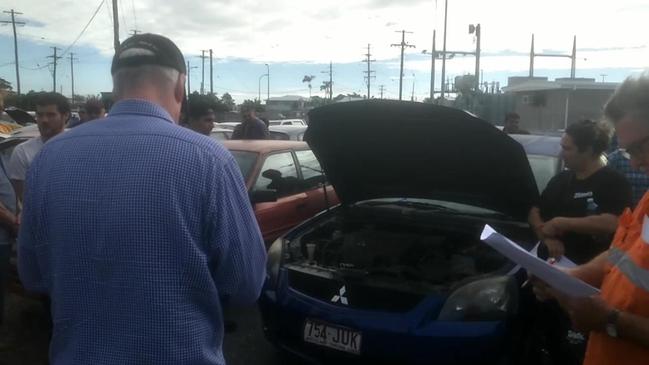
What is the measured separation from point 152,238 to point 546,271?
1.26m

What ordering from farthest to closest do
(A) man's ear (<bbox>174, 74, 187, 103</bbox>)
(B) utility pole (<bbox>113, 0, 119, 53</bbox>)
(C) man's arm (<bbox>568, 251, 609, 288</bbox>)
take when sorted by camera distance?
(B) utility pole (<bbox>113, 0, 119, 53</bbox>) → (C) man's arm (<bbox>568, 251, 609, 288</bbox>) → (A) man's ear (<bbox>174, 74, 187, 103</bbox>)

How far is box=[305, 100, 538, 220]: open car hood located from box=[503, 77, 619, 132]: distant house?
22.6 meters

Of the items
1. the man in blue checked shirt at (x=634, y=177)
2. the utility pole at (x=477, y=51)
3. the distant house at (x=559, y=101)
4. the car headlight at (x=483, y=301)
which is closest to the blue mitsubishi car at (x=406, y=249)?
the car headlight at (x=483, y=301)

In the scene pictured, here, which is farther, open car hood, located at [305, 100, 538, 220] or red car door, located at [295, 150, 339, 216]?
red car door, located at [295, 150, 339, 216]

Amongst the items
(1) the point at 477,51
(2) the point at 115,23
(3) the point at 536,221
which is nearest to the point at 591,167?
(3) the point at 536,221

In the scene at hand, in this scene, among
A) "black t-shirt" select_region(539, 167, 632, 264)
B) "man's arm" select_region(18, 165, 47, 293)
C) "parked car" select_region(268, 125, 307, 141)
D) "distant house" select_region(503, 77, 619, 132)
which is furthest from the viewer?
"distant house" select_region(503, 77, 619, 132)

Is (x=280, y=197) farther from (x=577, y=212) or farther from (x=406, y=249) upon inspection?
(x=577, y=212)

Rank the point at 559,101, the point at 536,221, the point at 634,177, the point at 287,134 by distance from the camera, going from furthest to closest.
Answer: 1. the point at 559,101
2. the point at 287,134
3. the point at 634,177
4. the point at 536,221

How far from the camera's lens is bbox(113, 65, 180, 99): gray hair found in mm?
1630

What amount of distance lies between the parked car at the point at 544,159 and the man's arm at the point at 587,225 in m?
1.52

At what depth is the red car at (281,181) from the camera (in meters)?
Result: 5.42

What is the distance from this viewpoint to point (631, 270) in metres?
1.74

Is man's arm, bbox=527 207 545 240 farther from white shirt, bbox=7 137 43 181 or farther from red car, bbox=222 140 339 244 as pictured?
white shirt, bbox=7 137 43 181

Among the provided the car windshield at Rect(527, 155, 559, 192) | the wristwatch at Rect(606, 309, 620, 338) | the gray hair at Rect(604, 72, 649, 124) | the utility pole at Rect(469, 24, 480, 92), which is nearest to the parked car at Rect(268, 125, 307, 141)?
the car windshield at Rect(527, 155, 559, 192)
